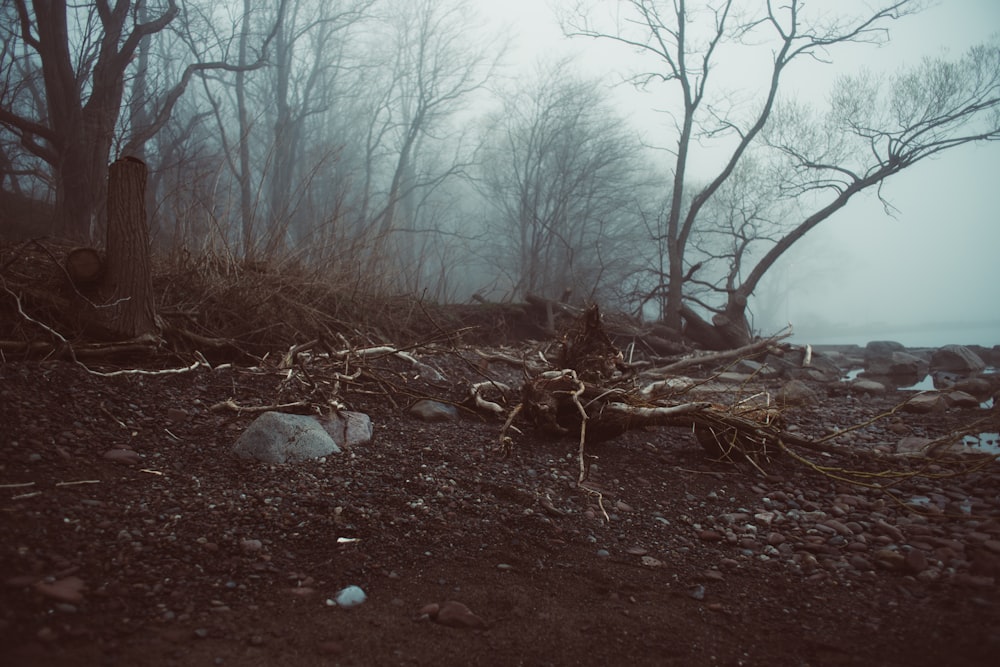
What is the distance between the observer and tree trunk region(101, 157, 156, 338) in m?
2.56

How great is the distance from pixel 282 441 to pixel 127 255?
1.36 m

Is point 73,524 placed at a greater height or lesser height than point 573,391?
lesser

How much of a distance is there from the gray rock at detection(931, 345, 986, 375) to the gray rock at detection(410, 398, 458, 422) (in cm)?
594

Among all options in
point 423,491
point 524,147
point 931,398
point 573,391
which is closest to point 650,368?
point 931,398

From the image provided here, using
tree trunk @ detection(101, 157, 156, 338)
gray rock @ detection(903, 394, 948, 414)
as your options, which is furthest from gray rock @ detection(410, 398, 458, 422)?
gray rock @ detection(903, 394, 948, 414)

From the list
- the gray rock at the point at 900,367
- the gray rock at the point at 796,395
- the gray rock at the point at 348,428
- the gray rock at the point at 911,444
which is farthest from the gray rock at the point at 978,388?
the gray rock at the point at 348,428

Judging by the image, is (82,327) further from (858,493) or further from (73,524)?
(858,493)

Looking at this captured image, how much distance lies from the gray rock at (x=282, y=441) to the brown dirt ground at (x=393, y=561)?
0.07 meters

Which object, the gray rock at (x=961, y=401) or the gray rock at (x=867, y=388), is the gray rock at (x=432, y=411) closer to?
the gray rock at (x=961, y=401)

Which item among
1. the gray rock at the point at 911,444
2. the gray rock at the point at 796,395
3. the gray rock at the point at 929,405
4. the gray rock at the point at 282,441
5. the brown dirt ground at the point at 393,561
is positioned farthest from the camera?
the gray rock at the point at 796,395

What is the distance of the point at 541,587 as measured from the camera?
143 centimetres

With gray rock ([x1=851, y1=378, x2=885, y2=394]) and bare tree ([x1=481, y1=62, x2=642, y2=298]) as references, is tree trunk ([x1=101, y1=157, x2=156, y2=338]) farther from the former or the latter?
bare tree ([x1=481, y1=62, x2=642, y2=298])

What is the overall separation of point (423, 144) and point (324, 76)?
11.0 feet

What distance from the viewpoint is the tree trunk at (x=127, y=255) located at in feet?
8.41
